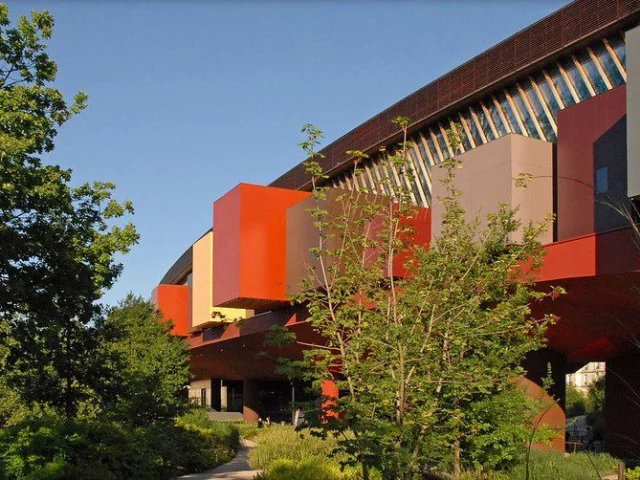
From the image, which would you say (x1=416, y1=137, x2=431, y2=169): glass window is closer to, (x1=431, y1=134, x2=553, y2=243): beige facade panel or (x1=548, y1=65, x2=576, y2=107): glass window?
(x1=548, y1=65, x2=576, y2=107): glass window

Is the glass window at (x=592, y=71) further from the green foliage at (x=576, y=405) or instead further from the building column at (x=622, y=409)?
the green foliage at (x=576, y=405)

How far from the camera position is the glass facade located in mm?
23328

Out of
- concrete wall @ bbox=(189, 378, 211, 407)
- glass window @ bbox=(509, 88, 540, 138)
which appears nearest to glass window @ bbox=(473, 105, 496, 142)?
glass window @ bbox=(509, 88, 540, 138)

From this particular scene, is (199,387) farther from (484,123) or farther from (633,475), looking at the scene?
(633,475)

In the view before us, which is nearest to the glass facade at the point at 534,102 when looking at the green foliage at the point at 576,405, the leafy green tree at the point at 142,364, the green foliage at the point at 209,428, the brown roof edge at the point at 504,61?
the brown roof edge at the point at 504,61

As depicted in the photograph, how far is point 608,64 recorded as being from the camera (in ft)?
76.3

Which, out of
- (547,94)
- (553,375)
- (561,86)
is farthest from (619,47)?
(553,375)

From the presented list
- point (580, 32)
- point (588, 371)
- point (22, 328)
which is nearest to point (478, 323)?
point (22, 328)

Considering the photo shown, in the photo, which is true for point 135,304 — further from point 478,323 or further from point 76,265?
point 478,323

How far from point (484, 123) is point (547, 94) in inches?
127

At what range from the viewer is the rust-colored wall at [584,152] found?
20062mm

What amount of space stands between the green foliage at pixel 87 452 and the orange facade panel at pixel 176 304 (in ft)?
112

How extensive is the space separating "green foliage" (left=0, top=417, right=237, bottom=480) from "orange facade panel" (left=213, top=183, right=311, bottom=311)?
42.4ft

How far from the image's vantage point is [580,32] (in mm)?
23547
